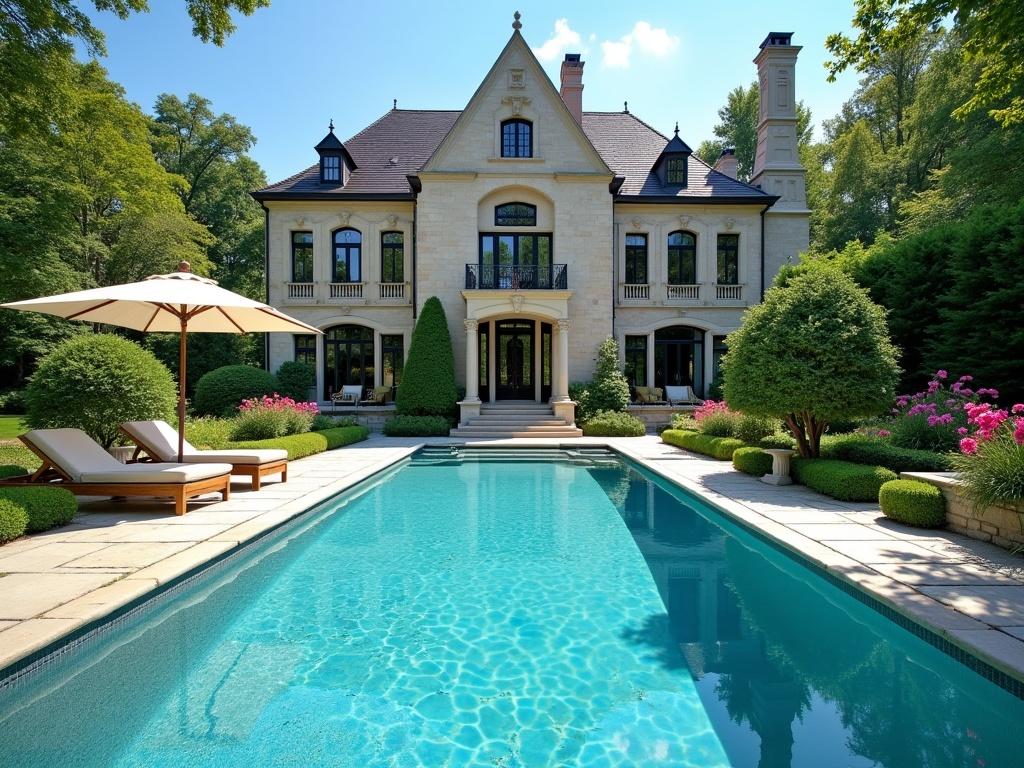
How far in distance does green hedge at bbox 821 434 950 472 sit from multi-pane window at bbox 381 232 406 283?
1626 centimetres

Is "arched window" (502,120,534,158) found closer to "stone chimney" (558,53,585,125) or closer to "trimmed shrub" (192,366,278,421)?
"stone chimney" (558,53,585,125)

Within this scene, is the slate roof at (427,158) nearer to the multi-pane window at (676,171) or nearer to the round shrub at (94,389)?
the multi-pane window at (676,171)

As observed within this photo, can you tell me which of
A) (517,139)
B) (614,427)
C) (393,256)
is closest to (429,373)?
(393,256)

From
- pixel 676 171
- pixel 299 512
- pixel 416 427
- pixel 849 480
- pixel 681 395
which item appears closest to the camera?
pixel 299 512

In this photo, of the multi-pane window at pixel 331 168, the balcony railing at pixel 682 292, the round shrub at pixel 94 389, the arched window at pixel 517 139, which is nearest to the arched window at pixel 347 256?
the multi-pane window at pixel 331 168

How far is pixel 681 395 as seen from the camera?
2006cm

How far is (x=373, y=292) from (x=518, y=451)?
10008mm

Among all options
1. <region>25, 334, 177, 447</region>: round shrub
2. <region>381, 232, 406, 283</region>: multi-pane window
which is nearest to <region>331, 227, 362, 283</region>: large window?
<region>381, 232, 406, 283</region>: multi-pane window

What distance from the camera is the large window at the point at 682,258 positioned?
21016 mm

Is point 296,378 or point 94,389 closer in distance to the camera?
point 94,389

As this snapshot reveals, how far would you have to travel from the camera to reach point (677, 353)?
21.2 metres

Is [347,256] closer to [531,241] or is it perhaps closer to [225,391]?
[225,391]

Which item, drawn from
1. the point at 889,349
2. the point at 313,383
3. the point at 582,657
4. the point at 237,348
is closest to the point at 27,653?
the point at 582,657

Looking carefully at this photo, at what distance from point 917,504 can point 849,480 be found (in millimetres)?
1360
